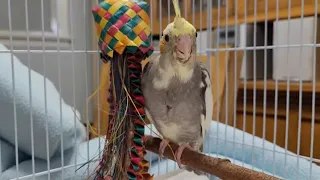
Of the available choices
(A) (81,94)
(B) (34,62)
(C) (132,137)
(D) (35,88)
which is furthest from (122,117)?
(B) (34,62)

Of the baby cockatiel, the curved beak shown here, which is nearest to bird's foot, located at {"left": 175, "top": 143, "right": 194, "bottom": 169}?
the baby cockatiel

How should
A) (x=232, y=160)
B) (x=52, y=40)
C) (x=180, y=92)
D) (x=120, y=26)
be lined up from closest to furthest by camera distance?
(x=120, y=26), (x=180, y=92), (x=232, y=160), (x=52, y=40)

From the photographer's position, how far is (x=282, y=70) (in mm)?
1438

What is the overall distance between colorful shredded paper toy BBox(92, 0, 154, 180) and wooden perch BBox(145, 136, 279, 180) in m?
0.12

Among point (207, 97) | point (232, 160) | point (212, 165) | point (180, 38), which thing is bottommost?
point (232, 160)

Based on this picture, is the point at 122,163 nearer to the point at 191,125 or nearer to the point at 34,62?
the point at 191,125

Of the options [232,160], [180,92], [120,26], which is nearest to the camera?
[120,26]

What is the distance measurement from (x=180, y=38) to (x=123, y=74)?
108 mm

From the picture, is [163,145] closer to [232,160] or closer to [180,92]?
[180,92]

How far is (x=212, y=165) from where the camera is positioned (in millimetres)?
611

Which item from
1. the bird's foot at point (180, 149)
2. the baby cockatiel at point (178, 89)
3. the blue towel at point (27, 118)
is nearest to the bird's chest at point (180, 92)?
the baby cockatiel at point (178, 89)

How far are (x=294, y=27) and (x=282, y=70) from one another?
177 mm

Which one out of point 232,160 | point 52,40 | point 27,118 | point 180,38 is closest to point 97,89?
point 180,38

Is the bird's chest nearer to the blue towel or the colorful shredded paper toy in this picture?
the colorful shredded paper toy
